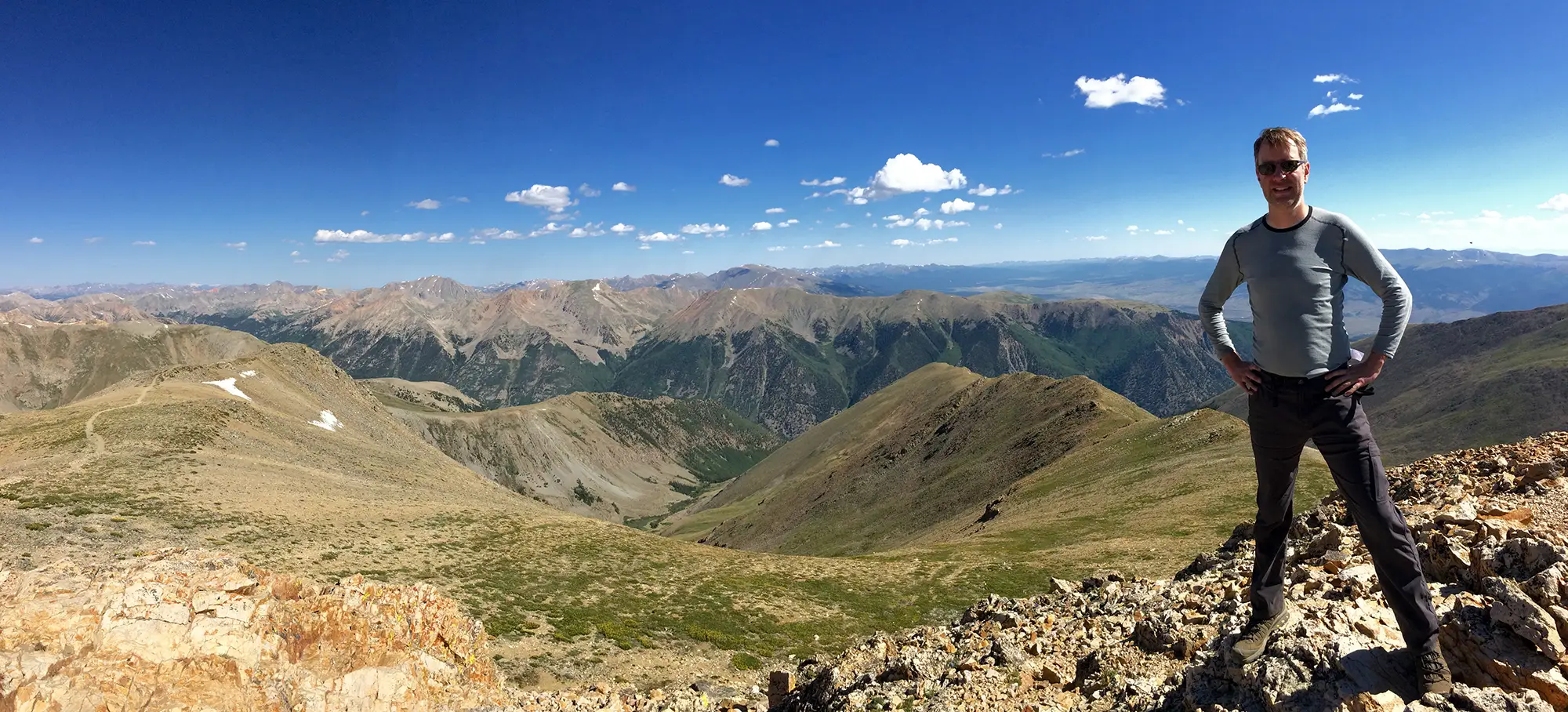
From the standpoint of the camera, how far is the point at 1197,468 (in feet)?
222

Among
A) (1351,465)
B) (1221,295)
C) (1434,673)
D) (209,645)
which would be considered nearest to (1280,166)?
(1221,295)

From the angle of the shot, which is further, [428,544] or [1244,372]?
[428,544]

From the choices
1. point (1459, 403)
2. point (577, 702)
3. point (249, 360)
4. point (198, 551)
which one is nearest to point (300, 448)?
point (249, 360)

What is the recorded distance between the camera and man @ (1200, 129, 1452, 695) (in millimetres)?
6996

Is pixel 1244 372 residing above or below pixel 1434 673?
above

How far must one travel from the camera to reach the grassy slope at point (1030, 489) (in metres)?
52.1

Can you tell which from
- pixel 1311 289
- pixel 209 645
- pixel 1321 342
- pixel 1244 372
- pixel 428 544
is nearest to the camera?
pixel 1311 289

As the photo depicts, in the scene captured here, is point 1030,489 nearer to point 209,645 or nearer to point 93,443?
point 209,645

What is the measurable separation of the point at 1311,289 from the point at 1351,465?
2106 millimetres

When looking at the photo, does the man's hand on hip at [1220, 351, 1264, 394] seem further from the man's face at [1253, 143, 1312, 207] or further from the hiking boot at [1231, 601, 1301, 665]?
the hiking boot at [1231, 601, 1301, 665]

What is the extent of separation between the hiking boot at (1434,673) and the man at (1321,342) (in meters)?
0.09

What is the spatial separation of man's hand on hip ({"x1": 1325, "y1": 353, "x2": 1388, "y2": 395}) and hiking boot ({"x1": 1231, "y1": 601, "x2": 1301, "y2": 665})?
11.1 ft

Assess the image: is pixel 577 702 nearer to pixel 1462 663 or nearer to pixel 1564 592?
pixel 1462 663

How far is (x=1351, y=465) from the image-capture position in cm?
733
